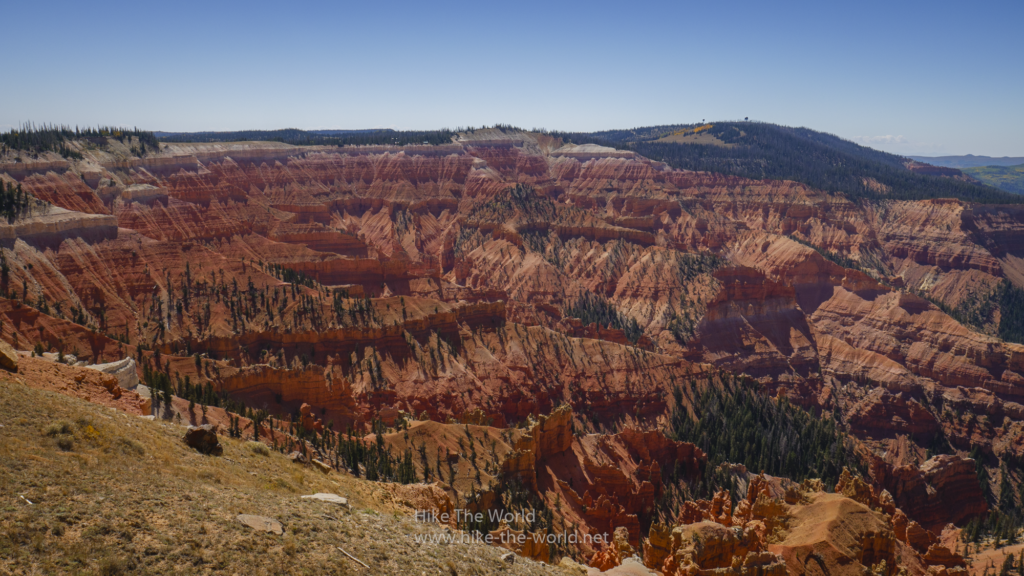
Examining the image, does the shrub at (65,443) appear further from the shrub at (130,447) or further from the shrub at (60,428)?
the shrub at (130,447)

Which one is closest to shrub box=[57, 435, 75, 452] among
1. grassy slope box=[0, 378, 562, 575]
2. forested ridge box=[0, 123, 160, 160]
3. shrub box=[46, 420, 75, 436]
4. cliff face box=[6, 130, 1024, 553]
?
grassy slope box=[0, 378, 562, 575]

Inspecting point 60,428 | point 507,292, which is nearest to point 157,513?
point 60,428

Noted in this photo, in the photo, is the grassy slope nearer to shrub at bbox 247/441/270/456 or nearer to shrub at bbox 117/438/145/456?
shrub at bbox 117/438/145/456

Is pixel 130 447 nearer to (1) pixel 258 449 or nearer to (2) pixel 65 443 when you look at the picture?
(2) pixel 65 443

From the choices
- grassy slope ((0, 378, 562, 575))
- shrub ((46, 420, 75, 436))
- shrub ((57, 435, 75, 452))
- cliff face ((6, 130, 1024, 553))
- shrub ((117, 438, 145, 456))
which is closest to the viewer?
grassy slope ((0, 378, 562, 575))

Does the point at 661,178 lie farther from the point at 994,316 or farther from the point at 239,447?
the point at 239,447

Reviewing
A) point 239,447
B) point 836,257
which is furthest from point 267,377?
point 836,257
